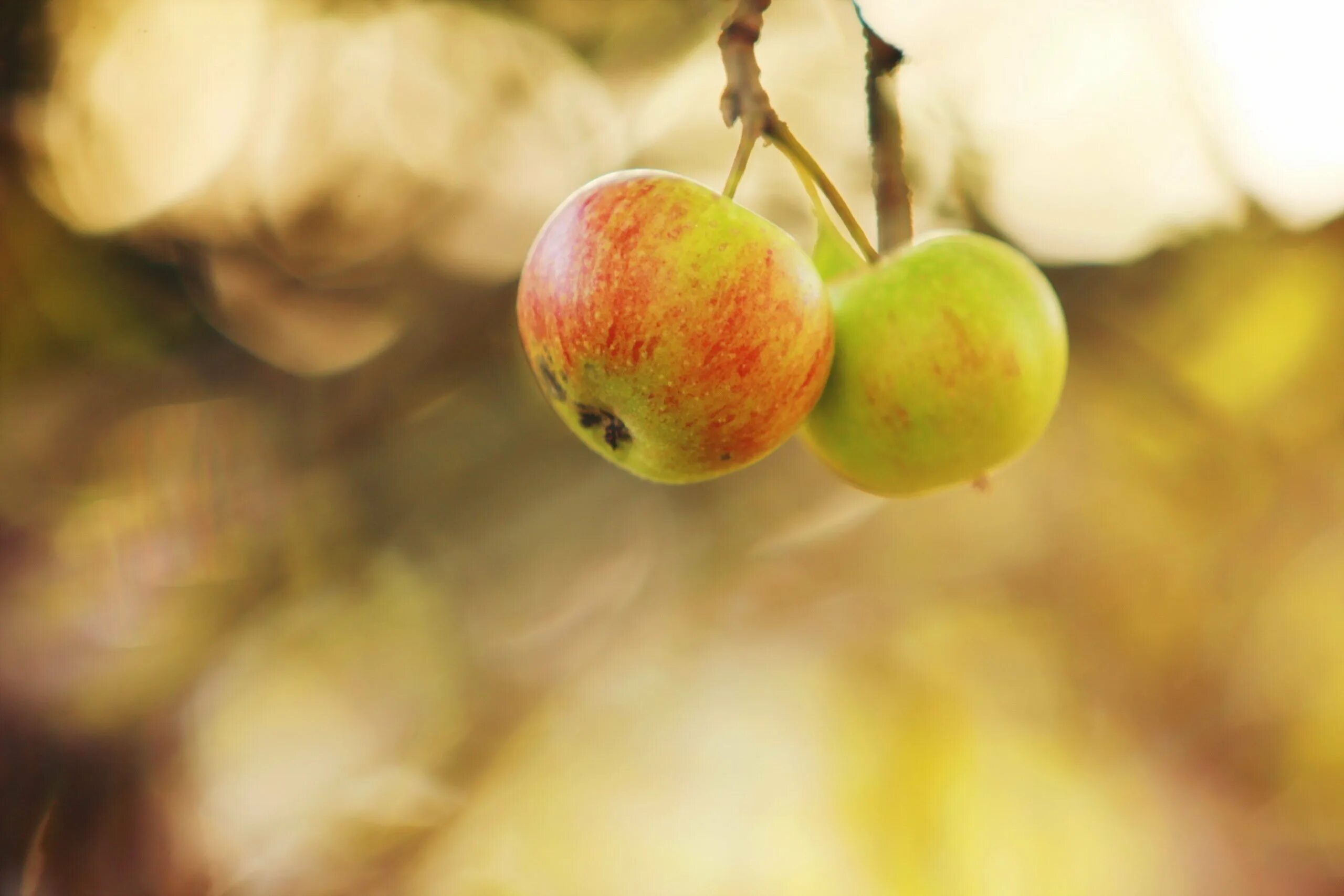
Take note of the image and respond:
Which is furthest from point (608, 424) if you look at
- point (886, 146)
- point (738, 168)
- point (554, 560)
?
point (554, 560)

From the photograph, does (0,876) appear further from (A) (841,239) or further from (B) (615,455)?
(A) (841,239)

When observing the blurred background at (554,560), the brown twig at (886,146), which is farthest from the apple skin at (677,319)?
the blurred background at (554,560)

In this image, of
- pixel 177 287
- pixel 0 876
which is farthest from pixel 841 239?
pixel 0 876

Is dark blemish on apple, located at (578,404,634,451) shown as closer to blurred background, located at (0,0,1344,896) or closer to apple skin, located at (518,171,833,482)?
apple skin, located at (518,171,833,482)

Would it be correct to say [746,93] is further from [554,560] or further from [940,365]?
[554,560]

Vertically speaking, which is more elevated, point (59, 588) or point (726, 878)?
point (59, 588)

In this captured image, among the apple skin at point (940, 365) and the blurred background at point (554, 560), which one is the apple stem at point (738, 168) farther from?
the blurred background at point (554, 560)
